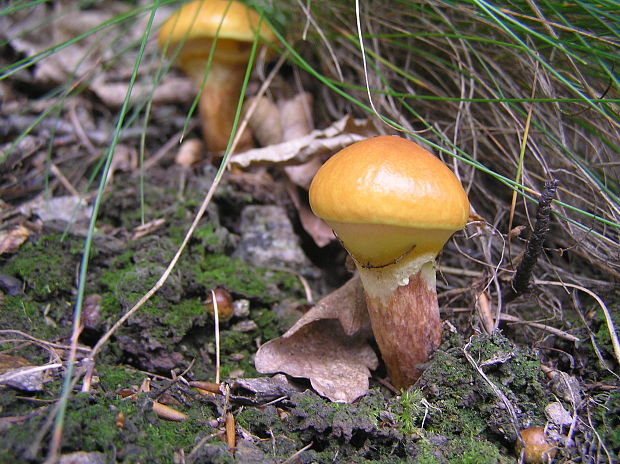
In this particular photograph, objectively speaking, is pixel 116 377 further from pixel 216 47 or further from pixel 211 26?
pixel 216 47

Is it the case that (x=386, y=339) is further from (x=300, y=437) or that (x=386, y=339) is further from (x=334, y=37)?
(x=334, y=37)

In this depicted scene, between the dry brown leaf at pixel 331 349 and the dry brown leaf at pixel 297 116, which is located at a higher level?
the dry brown leaf at pixel 297 116

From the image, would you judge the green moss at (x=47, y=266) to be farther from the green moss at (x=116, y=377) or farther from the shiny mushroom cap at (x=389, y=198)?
the shiny mushroom cap at (x=389, y=198)

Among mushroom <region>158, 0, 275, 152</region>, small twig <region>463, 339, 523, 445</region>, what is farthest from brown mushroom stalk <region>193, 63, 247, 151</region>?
small twig <region>463, 339, 523, 445</region>

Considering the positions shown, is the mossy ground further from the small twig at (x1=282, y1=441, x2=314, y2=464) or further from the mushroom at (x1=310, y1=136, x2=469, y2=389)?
the mushroom at (x1=310, y1=136, x2=469, y2=389)

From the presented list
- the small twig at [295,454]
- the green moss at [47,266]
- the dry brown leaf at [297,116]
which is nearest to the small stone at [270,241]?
the dry brown leaf at [297,116]

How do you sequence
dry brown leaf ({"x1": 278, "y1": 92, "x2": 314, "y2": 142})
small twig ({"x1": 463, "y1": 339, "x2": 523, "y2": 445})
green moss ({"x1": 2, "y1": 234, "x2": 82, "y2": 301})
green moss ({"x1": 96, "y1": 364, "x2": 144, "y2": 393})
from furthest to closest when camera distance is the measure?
1. dry brown leaf ({"x1": 278, "y1": 92, "x2": 314, "y2": 142})
2. green moss ({"x1": 2, "y1": 234, "x2": 82, "y2": 301})
3. green moss ({"x1": 96, "y1": 364, "x2": 144, "y2": 393})
4. small twig ({"x1": 463, "y1": 339, "x2": 523, "y2": 445})

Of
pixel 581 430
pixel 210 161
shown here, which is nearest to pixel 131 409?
pixel 581 430
